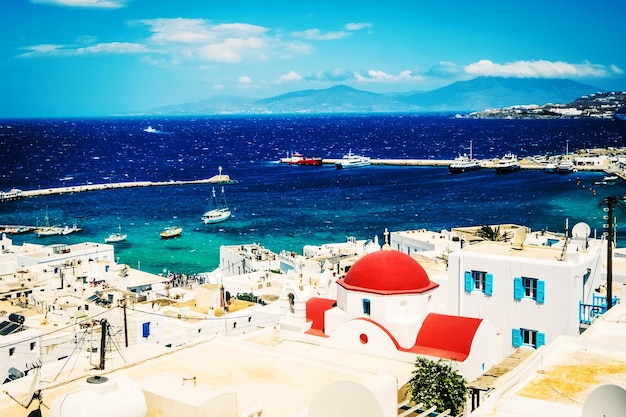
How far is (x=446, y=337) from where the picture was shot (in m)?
21.3

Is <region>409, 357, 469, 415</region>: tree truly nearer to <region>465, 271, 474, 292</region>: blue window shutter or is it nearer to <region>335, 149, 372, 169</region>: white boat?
<region>465, 271, 474, 292</region>: blue window shutter

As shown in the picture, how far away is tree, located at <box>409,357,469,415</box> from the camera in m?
17.4

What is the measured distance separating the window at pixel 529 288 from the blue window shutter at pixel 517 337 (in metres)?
1.15

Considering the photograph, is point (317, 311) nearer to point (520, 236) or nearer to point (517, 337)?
point (517, 337)

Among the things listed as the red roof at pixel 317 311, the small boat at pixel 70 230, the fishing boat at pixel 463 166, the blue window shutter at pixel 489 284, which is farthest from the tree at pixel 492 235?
the fishing boat at pixel 463 166

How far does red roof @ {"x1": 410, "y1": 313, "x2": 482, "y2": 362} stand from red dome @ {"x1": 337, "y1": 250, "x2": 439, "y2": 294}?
43.0 inches

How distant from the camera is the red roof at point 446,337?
20.7m

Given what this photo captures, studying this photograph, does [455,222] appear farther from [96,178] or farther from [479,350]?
[96,178]

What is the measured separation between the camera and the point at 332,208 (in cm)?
9931

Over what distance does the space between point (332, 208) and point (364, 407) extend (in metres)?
87.7

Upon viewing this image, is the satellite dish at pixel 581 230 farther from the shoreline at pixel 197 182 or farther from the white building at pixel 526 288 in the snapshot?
the shoreline at pixel 197 182

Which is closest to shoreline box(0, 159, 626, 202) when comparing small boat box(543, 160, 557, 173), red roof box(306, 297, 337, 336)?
small boat box(543, 160, 557, 173)

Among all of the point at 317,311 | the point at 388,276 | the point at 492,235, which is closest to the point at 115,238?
the point at 492,235

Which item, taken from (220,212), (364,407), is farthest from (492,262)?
(220,212)
